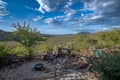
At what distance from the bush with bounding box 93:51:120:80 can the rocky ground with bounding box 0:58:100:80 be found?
3082 millimetres

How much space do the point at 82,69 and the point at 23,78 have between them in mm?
4005

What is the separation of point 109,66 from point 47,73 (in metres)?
6.28

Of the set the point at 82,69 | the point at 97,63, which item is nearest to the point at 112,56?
the point at 97,63

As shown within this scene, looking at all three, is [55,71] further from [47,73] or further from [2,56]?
[2,56]

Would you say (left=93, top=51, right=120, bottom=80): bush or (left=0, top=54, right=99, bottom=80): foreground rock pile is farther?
(left=0, top=54, right=99, bottom=80): foreground rock pile

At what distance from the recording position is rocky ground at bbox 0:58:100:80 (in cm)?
1205

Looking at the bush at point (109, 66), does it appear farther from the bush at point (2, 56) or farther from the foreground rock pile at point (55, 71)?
the bush at point (2, 56)

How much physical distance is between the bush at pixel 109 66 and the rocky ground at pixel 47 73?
10.1ft

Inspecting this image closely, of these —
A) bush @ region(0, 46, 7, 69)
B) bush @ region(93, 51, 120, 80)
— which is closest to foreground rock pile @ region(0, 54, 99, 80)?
bush @ region(0, 46, 7, 69)

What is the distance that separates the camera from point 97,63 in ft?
26.9

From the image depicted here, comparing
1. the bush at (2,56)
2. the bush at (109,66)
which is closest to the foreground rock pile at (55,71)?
the bush at (2,56)

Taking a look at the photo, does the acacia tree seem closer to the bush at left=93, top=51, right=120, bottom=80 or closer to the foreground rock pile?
the foreground rock pile

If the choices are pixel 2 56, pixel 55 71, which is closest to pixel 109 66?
pixel 55 71

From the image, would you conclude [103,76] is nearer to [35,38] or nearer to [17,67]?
[17,67]
